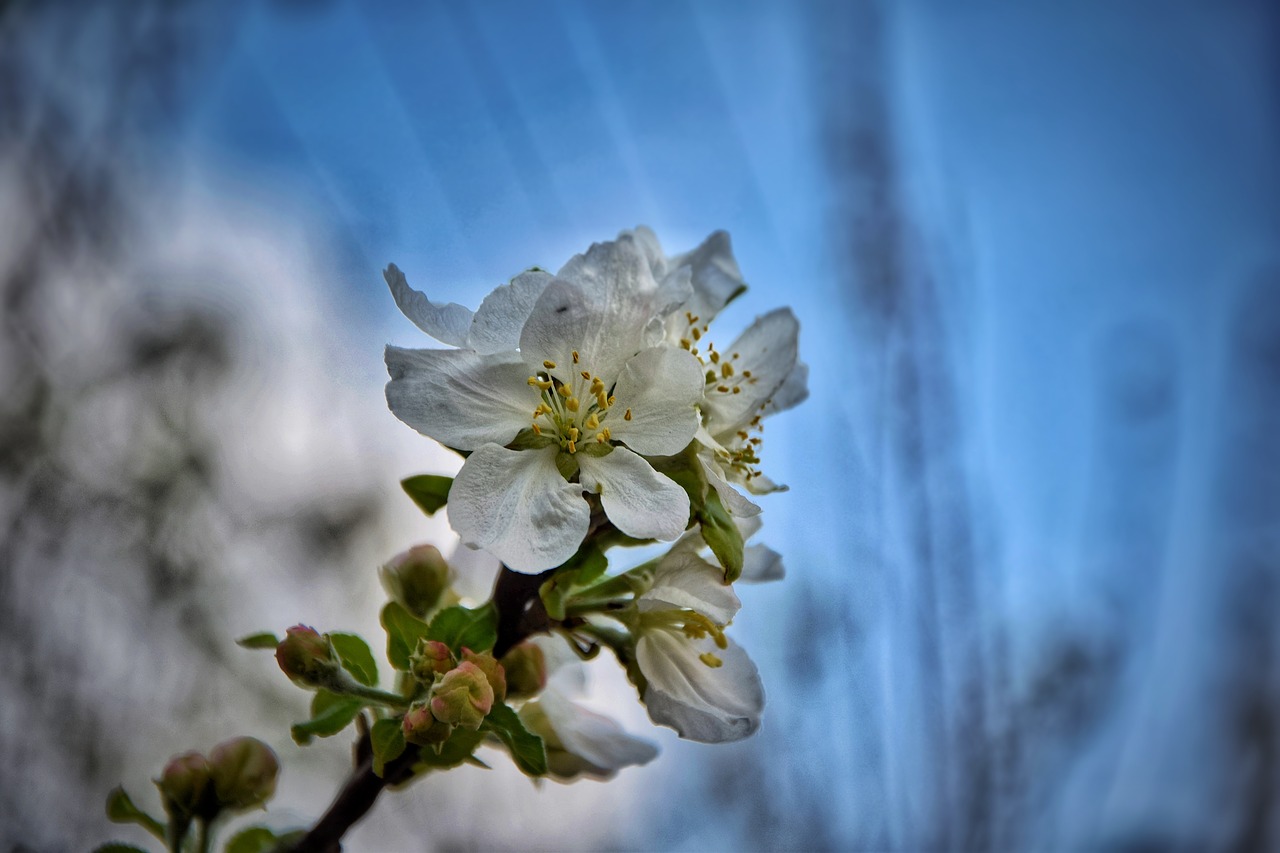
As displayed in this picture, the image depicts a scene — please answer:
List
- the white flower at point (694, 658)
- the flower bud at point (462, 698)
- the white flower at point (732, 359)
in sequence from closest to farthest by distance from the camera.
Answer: the flower bud at point (462, 698)
the white flower at point (694, 658)
the white flower at point (732, 359)

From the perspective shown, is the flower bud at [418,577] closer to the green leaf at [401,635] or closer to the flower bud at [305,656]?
the green leaf at [401,635]

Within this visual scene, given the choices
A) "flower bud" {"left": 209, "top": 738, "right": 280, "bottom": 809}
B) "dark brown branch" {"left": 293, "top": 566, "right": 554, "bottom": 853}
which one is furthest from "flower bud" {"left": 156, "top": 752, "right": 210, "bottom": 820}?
"dark brown branch" {"left": 293, "top": 566, "right": 554, "bottom": 853}

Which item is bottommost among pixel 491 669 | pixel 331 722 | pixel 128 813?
pixel 128 813

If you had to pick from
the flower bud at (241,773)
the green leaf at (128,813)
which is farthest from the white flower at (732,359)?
the green leaf at (128,813)

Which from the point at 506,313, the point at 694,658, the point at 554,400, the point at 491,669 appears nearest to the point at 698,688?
the point at 694,658

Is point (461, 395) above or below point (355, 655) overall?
above

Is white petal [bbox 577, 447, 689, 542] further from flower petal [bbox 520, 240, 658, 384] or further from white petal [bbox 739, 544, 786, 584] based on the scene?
white petal [bbox 739, 544, 786, 584]

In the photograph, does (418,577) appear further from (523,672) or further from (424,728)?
(424,728)
